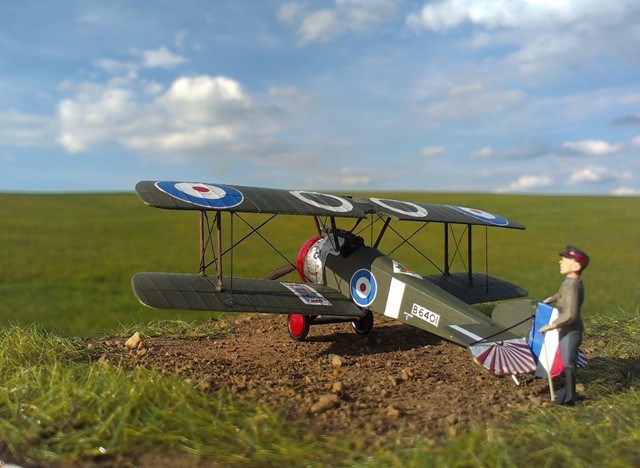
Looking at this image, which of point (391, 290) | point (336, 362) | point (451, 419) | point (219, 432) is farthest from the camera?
point (391, 290)

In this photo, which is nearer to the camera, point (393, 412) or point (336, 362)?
point (393, 412)

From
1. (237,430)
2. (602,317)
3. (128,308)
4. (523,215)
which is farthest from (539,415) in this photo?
(523,215)

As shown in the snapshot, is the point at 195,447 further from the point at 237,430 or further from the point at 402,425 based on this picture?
the point at 402,425

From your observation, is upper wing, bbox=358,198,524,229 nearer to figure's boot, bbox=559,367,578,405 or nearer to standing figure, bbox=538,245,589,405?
standing figure, bbox=538,245,589,405

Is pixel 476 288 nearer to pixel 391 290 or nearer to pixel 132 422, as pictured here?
pixel 391 290

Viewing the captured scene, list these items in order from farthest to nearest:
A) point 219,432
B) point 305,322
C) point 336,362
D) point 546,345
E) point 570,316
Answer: point 305,322 < point 336,362 < point 546,345 < point 570,316 < point 219,432

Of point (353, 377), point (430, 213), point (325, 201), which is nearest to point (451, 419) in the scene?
point (353, 377)

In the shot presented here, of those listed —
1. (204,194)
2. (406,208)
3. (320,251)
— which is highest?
(204,194)
